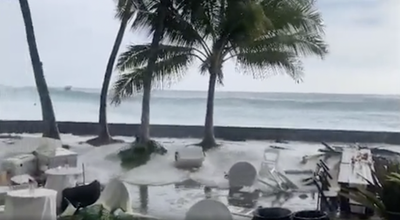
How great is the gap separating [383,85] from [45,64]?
1943mm

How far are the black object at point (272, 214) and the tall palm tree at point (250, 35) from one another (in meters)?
0.62

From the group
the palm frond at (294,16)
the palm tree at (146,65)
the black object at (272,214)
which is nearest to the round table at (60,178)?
the palm tree at (146,65)

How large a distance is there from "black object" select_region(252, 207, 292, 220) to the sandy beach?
0.18 ft

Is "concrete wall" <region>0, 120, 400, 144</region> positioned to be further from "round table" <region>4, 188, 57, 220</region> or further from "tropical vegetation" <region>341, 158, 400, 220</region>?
"round table" <region>4, 188, 57, 220</region>

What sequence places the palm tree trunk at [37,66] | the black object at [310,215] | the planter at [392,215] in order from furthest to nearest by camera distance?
the palm tree trunk at [37,66] < the black object at [310,215] < the planter at [392,215]

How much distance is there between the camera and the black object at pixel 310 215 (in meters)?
3.23

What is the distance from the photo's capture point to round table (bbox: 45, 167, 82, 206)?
3.54 meters

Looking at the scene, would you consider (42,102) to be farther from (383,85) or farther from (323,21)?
(383,85)

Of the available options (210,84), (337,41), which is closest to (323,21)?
(337,41)

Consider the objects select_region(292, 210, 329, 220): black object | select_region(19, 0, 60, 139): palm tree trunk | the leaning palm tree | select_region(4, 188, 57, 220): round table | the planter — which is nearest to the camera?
the planter

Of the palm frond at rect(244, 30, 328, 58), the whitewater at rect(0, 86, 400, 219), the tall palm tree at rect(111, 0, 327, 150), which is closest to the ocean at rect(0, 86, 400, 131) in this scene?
the whitewater at rect(0, 86, 400, 219)

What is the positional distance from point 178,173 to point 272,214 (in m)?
0.60

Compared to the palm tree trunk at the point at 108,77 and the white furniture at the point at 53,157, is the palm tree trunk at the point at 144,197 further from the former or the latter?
the white furniture at the point at 53,157

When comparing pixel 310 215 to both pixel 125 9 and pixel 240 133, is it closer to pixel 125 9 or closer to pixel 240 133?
pixel 240 133
